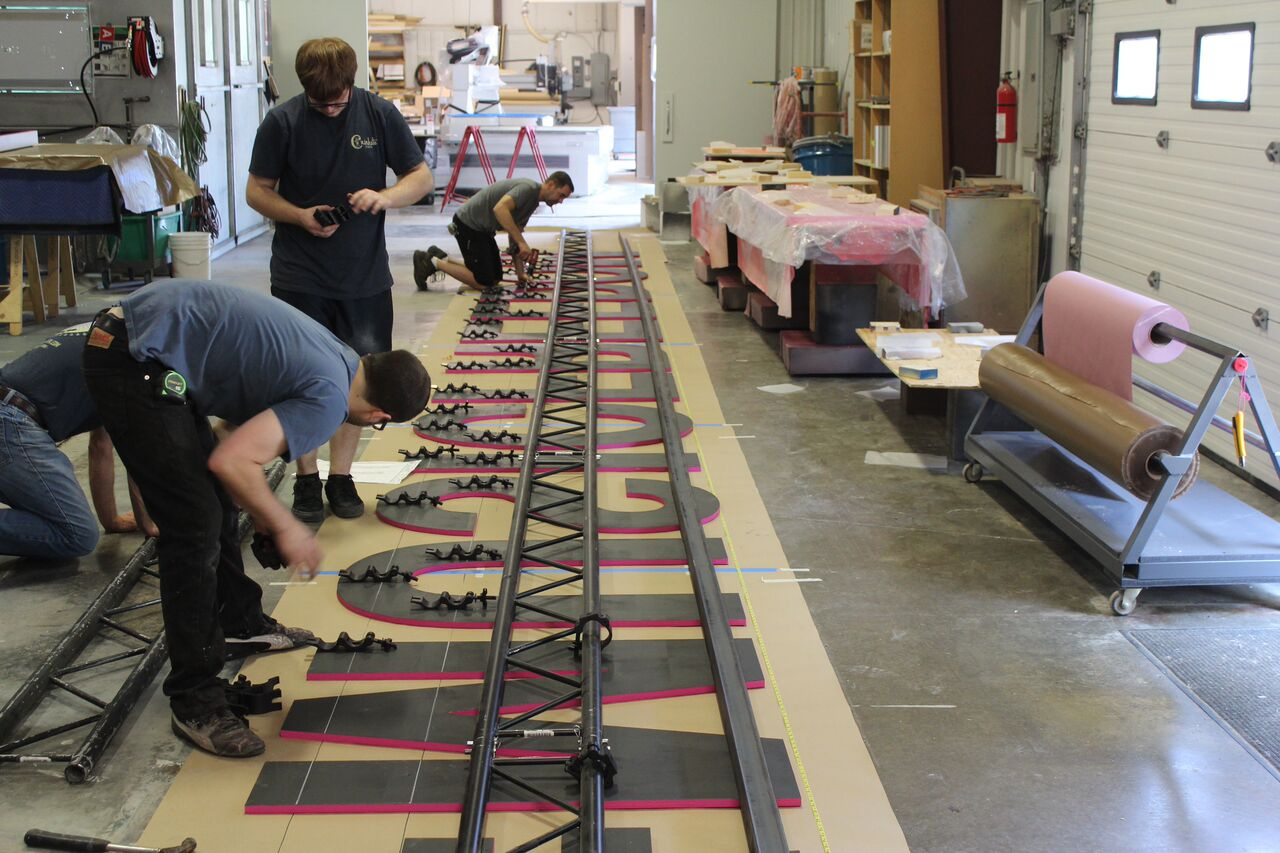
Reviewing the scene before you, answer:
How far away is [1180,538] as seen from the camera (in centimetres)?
471

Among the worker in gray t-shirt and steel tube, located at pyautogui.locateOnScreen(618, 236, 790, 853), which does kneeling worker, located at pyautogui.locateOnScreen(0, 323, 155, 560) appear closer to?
steel tube, located at pyautogui.locateOnScreen(618, 236, 790, 853)

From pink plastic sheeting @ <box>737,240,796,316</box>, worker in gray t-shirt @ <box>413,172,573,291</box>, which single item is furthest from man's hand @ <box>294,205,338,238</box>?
worker in gray t-shirt @ <box>413,172,573,291</box>

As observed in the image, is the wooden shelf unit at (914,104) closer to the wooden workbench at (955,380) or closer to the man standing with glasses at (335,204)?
the wooden workbench at (955,380)

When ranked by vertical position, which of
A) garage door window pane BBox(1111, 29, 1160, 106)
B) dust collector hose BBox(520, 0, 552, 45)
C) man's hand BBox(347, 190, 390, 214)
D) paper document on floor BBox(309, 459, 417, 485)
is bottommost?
paper document on floor BBox(309, 459, 417, 485)

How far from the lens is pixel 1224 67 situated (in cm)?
661

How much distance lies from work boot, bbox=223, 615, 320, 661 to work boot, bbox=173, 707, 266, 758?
0.55 metres

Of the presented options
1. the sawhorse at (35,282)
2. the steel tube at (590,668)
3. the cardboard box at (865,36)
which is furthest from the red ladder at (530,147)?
the steel tube at (590,668)

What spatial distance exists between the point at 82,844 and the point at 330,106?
317cm

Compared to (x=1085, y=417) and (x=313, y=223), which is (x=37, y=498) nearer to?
(x=313, y=223)

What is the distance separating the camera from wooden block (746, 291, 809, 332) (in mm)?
9266

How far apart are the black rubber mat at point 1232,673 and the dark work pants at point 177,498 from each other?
9.56ft

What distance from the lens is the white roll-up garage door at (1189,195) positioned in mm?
6156

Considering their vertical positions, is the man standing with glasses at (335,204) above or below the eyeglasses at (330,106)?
below

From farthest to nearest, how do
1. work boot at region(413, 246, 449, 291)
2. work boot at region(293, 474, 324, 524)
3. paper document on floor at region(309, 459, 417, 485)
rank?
work boot at region(413, 246, 449, 291), paper document on floor at region(309, 459, 417, 485), work boot at region(293, 474, 324, 524)
